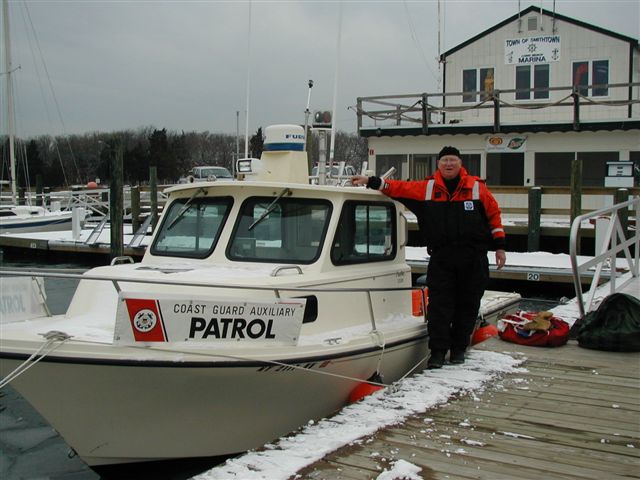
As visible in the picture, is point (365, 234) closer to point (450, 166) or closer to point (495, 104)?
point (450, 166)

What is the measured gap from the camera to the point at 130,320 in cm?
436

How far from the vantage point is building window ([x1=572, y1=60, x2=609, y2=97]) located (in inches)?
782

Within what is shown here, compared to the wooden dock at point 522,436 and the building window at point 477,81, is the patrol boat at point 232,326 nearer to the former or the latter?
the wooden dock at point 522,436

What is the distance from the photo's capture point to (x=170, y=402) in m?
4.65

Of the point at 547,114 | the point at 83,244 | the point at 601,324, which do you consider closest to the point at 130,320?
the point at 601,324

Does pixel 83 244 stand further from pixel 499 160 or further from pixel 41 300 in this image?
pixel 41 300

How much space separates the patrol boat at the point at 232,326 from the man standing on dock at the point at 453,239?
365 mm

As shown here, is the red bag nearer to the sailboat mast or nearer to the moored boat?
the moored boat

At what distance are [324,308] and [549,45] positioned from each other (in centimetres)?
1754

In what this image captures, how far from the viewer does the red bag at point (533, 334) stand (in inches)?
260

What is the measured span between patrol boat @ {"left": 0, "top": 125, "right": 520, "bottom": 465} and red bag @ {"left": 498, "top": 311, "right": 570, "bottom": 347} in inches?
38.5

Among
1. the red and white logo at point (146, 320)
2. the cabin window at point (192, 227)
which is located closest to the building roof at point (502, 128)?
the cabin window at point (192, 227)

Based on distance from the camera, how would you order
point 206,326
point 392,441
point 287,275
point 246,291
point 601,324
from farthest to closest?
point 601,324 < point 287,275 < point 246,291 < point 206,326 < point 392,441

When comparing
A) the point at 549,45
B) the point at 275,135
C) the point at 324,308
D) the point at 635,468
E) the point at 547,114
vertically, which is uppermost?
the point at 549,45
